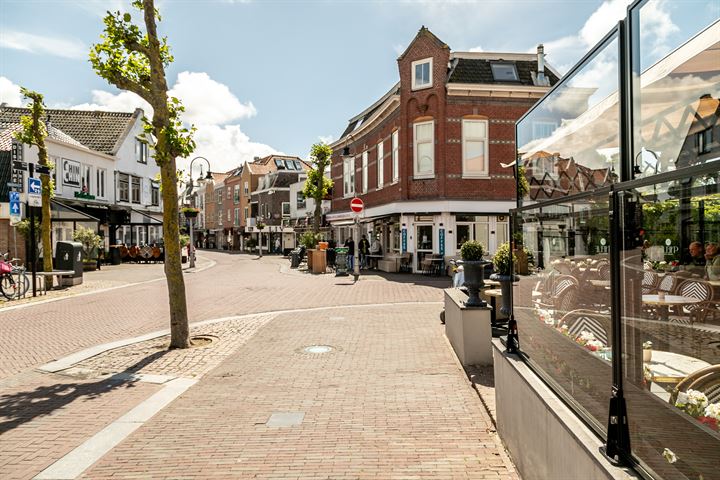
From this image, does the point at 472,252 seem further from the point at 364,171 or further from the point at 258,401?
the point at 364,171

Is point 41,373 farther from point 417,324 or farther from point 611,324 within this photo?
point 611,324

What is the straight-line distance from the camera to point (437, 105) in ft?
68.8

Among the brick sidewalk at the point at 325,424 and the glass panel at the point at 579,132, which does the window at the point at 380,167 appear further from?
the glass panel at the point at 579,132

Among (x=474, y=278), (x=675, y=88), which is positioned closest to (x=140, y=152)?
(x=474, y=278)

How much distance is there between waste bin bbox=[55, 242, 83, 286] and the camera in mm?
16875

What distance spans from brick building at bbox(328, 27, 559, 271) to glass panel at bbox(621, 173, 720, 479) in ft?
61.7

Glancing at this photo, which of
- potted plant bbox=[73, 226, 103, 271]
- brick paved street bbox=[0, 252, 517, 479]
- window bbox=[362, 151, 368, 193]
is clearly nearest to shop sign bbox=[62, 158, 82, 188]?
potted plant bbox=[73, 226, 103, 271]

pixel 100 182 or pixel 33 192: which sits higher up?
pixel 100 182

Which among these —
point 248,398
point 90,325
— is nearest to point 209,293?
point 90,325

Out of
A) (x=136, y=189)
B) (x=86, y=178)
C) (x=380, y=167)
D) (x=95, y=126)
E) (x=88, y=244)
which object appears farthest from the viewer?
(x=136, y=189)

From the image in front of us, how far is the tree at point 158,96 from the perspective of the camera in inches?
298

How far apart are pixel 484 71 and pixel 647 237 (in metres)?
21.1

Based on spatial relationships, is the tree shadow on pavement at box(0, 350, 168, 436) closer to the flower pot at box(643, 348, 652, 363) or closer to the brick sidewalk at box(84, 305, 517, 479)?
the brick sidewalk at box(84, 305, 517, 479)

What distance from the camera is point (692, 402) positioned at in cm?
201
